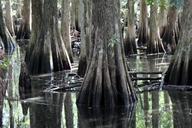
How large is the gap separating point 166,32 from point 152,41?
3.17 metres

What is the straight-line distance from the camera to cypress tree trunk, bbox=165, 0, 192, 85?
1356 cm

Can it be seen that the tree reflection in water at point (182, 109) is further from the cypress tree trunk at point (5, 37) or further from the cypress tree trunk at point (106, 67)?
the cypress tree trunk at point (5, 37)

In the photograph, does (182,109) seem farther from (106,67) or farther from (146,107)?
(106,67)

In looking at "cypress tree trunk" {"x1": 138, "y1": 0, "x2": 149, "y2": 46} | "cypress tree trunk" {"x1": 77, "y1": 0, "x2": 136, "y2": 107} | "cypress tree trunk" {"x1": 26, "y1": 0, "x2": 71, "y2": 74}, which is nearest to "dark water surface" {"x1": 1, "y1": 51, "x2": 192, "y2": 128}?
"cypress tree trunk" {"x1": 77, "y1": 0, "x2": 136, "y2": 107}

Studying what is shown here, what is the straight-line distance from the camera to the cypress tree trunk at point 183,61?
13562 mm

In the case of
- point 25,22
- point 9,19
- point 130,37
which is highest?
point 9,19

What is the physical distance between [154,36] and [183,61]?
10.5 metres

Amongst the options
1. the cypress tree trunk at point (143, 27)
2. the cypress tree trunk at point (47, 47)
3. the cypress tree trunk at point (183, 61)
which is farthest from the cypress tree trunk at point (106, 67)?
the cypress tree trunk at point (143, 27)

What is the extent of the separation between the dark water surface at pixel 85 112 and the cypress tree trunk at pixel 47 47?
3778 millimetres

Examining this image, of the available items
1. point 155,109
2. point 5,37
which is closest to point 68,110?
point 155,109

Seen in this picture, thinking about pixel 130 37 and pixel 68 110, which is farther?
pixel 130 37

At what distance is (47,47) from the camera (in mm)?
17688

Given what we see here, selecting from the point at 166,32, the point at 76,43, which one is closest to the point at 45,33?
the point at 76,43

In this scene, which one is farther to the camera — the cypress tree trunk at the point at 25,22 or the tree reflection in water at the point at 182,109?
the cypress tree trunk at the point at 25,22
